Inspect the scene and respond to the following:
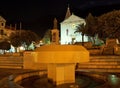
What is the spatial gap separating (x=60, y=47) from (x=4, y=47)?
40.8m

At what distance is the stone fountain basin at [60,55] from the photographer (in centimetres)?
872

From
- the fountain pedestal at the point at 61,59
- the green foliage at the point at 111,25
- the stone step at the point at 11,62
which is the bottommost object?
the stone step at the point at 11,62

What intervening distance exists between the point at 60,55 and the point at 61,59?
151 mm

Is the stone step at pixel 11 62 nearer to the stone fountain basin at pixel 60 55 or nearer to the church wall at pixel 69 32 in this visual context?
the stone fountain basin at pixel 60 55

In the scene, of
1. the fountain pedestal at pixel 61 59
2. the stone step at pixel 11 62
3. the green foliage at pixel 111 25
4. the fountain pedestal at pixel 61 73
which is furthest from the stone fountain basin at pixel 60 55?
the green foliage at pixel 111 25

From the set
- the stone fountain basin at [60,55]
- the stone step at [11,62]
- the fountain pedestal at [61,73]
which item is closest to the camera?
the stone fountain basin at [60,55]

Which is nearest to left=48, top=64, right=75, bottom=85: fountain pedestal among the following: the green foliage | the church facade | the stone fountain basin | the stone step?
the stone fountain basin

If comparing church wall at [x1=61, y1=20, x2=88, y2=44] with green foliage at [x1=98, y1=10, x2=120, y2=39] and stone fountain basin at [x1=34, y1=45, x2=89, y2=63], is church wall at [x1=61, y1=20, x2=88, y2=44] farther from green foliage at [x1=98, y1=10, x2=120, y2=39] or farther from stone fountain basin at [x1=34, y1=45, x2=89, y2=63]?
stone fountain basin at [x1=34, y1=45, x2=89, y2=63]

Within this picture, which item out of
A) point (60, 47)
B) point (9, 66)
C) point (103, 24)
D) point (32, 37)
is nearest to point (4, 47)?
point (32, 37)

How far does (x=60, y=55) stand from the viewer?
8703mm

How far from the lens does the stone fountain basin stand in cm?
872

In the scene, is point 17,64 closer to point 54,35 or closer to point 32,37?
point 54,35

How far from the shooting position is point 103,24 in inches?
1516

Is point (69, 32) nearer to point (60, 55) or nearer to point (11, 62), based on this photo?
point (11, 62)
